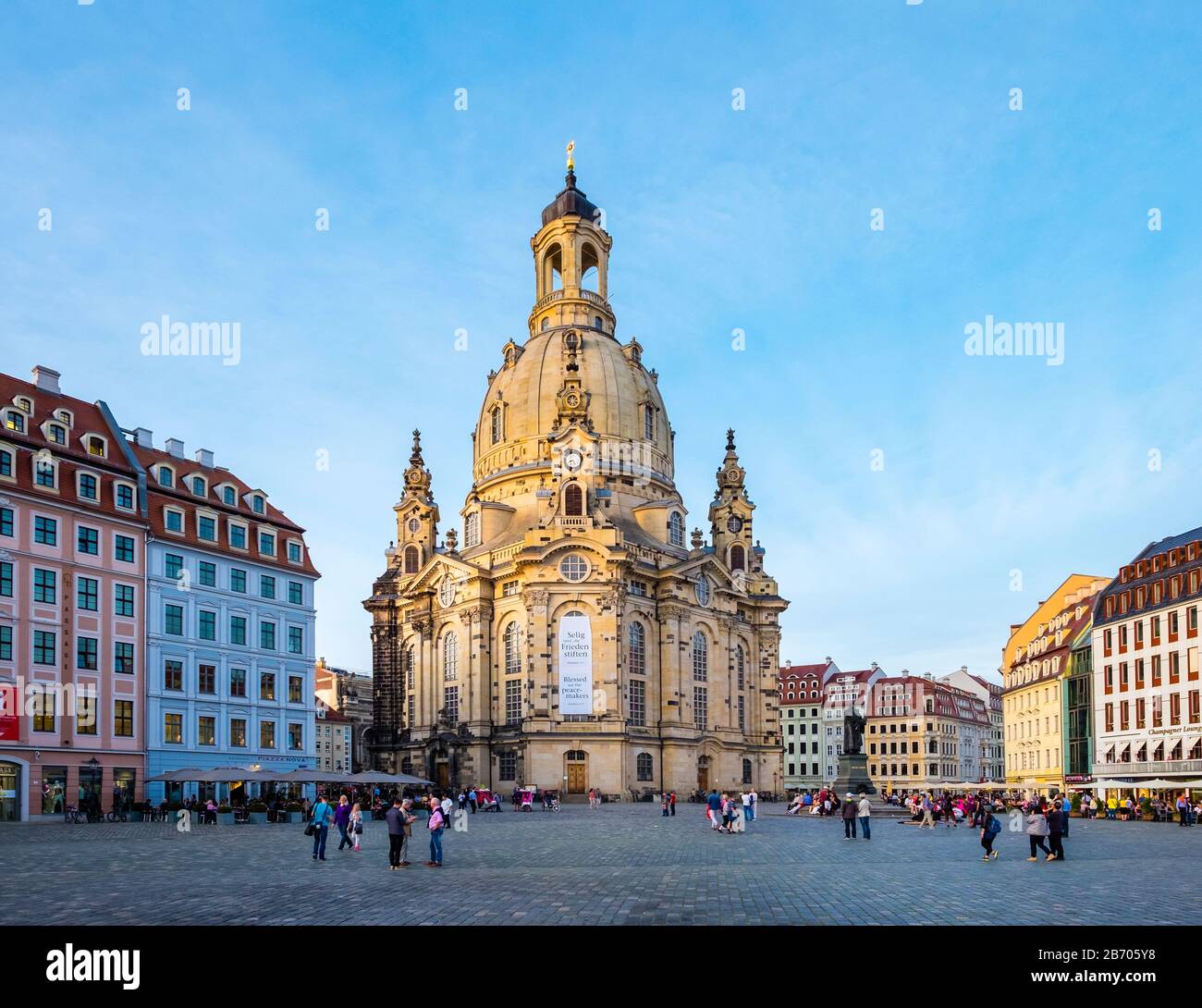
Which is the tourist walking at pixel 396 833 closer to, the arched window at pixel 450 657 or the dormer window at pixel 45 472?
the dormer window at pixel 45 472

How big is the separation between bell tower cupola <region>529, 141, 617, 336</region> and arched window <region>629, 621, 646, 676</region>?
30541 millimetres

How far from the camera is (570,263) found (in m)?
111

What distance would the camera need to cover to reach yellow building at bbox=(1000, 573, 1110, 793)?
93.2m

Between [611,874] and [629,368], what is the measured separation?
272 feet

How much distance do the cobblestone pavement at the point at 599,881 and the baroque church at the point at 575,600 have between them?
45.6 metres

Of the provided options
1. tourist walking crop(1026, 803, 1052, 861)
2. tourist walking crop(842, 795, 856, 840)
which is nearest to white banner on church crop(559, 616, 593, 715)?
tourist walking crop(842, 795, 856, 840)

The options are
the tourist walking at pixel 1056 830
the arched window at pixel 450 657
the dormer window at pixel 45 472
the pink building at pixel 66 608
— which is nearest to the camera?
the tourist walking at pixel 1056 830

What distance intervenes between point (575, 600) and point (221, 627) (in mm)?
30853

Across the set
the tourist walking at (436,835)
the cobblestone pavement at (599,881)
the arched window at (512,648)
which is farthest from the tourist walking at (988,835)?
the arched window at (512,648)

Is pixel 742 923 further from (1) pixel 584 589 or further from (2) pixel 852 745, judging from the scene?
(1) pixel 584 589

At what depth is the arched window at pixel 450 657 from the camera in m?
95.4

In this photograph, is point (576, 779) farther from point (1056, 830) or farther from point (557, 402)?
point (1056, 830)

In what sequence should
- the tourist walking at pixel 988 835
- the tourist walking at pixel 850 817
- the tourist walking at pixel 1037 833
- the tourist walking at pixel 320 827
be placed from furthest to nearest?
the tourist walking at pixel 850 817 < the tourist walking at pixel 320 827 < the tourist walking at pixel 1037 833 < the tourist walking at pixel 988 835

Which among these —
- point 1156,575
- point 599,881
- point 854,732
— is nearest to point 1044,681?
point 1156,575
